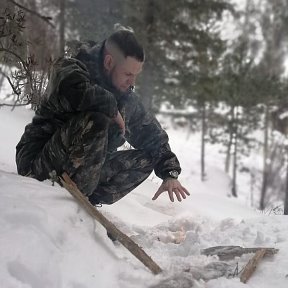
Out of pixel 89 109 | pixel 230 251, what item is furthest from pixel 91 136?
pixel 230 251

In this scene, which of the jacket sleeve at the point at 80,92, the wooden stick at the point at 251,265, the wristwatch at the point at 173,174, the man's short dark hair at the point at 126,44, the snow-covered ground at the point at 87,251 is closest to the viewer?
the snow-covered ground at the point at 87,251

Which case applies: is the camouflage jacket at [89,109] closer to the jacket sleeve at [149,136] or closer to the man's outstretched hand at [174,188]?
the jacket sleeve at [149,136]

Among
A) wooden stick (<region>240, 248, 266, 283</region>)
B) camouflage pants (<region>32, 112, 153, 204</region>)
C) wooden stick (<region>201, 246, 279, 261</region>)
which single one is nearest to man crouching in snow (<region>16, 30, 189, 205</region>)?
camouflage pants (<region>32, 112, 153, 204</region>)

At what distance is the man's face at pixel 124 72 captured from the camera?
2502 mm

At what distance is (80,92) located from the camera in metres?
2.32

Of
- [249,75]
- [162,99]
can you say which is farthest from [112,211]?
[249,75]

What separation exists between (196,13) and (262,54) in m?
13.9

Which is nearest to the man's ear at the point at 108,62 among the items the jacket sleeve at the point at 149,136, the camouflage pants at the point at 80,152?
the camouflage pants at the point at 80,152

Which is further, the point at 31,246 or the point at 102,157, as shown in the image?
the point at 102,157

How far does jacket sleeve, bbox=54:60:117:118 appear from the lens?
7.63 ft

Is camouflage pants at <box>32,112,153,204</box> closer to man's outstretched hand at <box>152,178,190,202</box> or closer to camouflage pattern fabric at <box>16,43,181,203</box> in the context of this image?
camouflage pattern fabric at <box>16,43,181,203</box>

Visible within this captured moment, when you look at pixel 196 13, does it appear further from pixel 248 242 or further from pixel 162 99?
pixel 248 242

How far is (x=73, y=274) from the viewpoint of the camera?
1.76m

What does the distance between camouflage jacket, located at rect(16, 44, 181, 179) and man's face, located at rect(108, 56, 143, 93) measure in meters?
0.05
